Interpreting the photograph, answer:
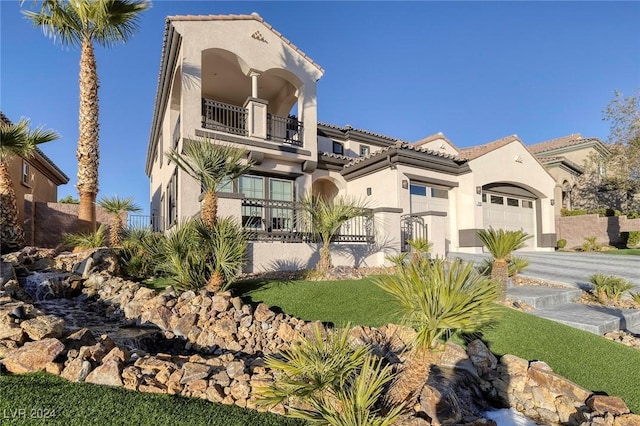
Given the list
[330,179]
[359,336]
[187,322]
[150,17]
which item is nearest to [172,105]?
[150,17]

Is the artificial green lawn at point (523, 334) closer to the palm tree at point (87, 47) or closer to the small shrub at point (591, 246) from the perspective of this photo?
the palm tree at point (87, 47)

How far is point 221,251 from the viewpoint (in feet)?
24.4

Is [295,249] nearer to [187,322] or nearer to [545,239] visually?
[187,322]

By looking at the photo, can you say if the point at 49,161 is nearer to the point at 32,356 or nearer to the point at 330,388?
the point at 32,356

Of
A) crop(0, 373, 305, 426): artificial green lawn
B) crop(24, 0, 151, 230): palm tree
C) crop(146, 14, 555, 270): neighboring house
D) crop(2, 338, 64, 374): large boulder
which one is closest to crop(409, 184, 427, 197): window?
Result: crop(146, 14, 555, 270): neighboring house

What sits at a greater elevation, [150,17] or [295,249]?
[150,17]

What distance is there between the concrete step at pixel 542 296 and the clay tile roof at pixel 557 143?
23937mm

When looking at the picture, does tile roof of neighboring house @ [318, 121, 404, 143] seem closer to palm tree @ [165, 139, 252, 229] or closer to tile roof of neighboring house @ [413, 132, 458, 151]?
tile roof of neighboring house @ [413, 132, 458, 151]

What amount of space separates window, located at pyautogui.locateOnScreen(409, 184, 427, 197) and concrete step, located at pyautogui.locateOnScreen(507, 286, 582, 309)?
21.8 ft

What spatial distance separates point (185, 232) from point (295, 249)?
3.72 meters

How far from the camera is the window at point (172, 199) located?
1255 centimetres

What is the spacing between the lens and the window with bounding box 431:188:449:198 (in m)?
16.0

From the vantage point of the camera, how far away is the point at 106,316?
22.8 feet

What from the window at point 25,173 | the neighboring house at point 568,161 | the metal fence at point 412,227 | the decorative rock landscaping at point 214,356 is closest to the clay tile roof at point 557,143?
the neighboring house at point 568,161
